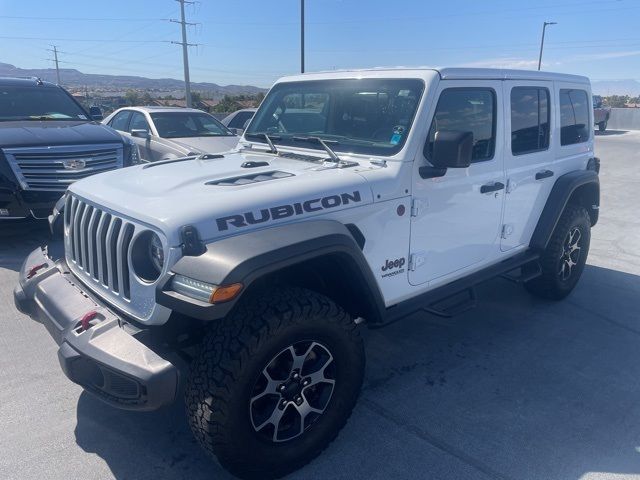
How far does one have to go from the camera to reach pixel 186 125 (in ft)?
31.7

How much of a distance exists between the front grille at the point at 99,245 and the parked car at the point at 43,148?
3.00 m

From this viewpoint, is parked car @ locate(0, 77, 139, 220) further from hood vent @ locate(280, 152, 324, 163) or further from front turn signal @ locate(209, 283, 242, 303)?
front turn signal @ locate(209, 283, 242, 303)

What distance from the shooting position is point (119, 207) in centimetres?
268

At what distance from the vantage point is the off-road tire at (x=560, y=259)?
4648 millimetres

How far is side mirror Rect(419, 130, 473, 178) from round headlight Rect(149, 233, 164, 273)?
1.65 meters

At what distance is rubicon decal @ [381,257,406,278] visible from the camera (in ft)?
10.3

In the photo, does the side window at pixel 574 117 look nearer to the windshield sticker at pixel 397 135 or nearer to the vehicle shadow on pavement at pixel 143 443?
the windshield sticker at pixel 397 135

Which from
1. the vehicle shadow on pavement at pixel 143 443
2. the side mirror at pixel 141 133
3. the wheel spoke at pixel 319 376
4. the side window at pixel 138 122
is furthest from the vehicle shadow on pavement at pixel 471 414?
the side window at pixel 138 122

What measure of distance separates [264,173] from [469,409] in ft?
6.32

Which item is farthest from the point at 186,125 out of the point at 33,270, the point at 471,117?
the point at 471,117

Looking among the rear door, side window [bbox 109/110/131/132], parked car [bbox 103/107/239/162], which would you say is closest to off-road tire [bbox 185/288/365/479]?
the rear door

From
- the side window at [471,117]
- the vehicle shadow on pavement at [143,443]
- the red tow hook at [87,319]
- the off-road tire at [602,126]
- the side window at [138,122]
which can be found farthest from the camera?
the off-road tire at [602,126]

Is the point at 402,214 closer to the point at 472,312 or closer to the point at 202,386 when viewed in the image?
the point at 202,386

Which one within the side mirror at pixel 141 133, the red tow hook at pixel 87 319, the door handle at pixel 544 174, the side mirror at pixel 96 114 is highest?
the door handle at pixel 544 174
